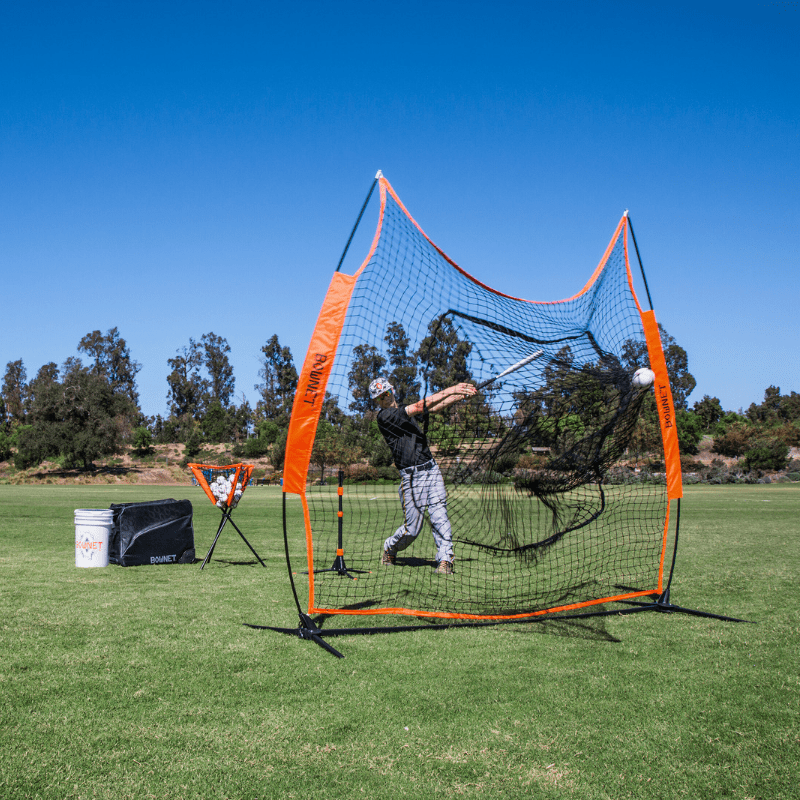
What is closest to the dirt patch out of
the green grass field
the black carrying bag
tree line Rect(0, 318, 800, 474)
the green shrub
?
tree line Rect(0, 318, 800, 474)

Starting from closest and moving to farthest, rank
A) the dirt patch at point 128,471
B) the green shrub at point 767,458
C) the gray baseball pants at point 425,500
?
the gray baseball pants at point 425,500
the green shrub at point 767,458
the dirt patch at point 128,471

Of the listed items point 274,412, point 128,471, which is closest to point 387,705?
point 128,471

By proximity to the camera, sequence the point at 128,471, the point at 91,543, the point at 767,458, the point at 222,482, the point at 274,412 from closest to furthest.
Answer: the point at 91,543
the point at 222,482
the point at 767,458
the point at 128,471
the point at 274,412

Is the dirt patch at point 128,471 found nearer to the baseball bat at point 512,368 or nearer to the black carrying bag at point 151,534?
the black carrying bag at point 151,534

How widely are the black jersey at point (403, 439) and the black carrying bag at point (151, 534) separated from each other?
359cm

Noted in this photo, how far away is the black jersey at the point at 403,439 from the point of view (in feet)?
20.8

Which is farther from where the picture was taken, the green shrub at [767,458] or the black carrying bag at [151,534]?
the green shrub at [767,458]

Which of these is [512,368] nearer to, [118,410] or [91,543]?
[91,543]

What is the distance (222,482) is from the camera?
338 inches

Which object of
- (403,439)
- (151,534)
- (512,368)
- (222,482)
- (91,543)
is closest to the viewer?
(512,368)

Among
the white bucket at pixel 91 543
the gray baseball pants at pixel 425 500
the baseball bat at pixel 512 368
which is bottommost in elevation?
the white bucket at pixel 91 543

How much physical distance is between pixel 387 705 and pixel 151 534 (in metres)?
5.59

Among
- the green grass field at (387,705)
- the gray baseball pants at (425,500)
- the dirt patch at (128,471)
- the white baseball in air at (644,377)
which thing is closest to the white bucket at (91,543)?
the green grass field at (387,705)

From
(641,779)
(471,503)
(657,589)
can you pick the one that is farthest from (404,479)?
(641,779)
